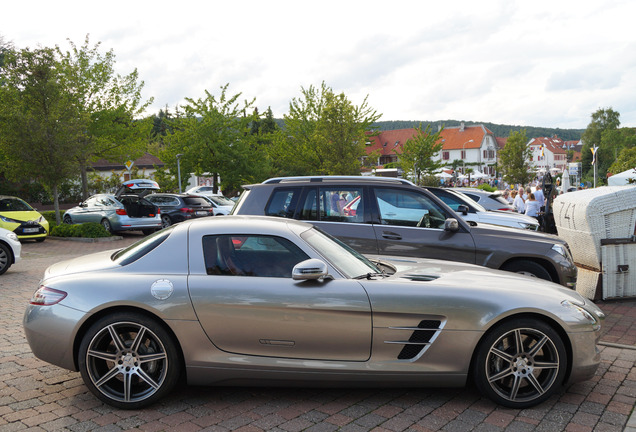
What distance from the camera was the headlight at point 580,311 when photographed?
407 cm

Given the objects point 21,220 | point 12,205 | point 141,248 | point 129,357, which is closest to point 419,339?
point 129,357

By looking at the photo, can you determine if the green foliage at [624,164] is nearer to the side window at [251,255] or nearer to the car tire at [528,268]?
the car tire at [528,268]

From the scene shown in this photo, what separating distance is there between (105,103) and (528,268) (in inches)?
953

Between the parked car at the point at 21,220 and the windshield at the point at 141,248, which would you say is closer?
the windshield at the point at 141,248

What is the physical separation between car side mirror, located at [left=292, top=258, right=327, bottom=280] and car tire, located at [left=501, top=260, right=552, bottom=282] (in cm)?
370

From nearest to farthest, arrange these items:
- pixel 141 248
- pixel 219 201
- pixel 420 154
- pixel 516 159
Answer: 1. pixel 141 248
2. pixel 219 201
3. pixel 420 154
4. pixel 516 159

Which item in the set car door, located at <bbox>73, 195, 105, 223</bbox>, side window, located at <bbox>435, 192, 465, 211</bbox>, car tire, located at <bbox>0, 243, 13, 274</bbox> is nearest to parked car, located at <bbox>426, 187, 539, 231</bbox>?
side window, located at <bbox>435, 192, 465, 211</bbox>

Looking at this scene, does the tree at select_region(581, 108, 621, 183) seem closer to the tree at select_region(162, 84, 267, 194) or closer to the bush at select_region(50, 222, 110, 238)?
the tree at select_region(162, 84, 267, 194)

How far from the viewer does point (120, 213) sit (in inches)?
763

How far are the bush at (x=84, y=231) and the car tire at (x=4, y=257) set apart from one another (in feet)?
26.0

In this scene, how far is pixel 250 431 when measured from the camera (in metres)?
3.62

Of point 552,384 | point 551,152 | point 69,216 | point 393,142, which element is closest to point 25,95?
point 69,216

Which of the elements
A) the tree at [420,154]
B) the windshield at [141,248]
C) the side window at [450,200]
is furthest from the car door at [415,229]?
the tree at [420,154]

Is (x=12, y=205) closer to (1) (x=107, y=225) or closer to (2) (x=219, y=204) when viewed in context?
(1) (x=107, y=225)
